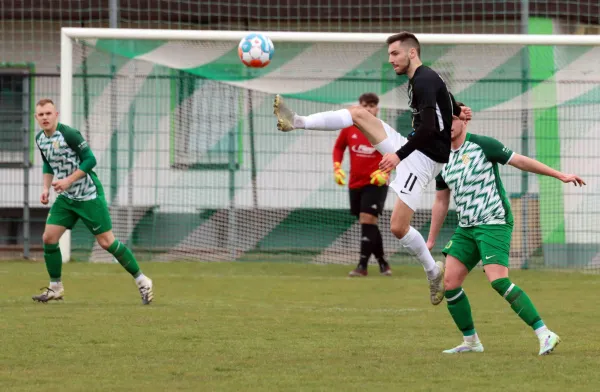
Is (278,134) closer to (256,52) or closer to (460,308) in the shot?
(256,52)

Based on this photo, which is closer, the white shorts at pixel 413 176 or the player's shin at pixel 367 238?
the white shorts at pixel 413 176

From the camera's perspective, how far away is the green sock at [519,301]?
298 inches

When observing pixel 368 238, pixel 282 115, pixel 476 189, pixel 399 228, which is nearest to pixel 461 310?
pixel 476 189

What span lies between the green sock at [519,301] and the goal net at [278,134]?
338 inches

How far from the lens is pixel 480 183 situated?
304 inches

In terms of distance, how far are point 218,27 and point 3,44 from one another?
354 cm

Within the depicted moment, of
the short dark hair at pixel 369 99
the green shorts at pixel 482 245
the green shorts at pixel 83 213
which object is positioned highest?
the short dark hair at pixel 369 99

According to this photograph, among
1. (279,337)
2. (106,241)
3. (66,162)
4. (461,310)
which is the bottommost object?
(279,337)

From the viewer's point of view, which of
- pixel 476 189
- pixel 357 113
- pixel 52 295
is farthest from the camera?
pixel 52 295

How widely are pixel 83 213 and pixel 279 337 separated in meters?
3.33

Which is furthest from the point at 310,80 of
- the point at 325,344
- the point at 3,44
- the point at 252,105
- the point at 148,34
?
the point at 325,344

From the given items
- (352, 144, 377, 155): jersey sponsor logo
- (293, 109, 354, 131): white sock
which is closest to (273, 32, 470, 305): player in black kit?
(293, 109, 354, 131): white sock

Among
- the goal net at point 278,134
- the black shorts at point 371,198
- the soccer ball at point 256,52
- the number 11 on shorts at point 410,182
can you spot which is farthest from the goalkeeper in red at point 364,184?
the number 11 on shorts at point 410,182

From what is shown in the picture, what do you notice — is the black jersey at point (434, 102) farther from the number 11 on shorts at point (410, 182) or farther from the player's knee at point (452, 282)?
the player's knee at point (452, 282)
